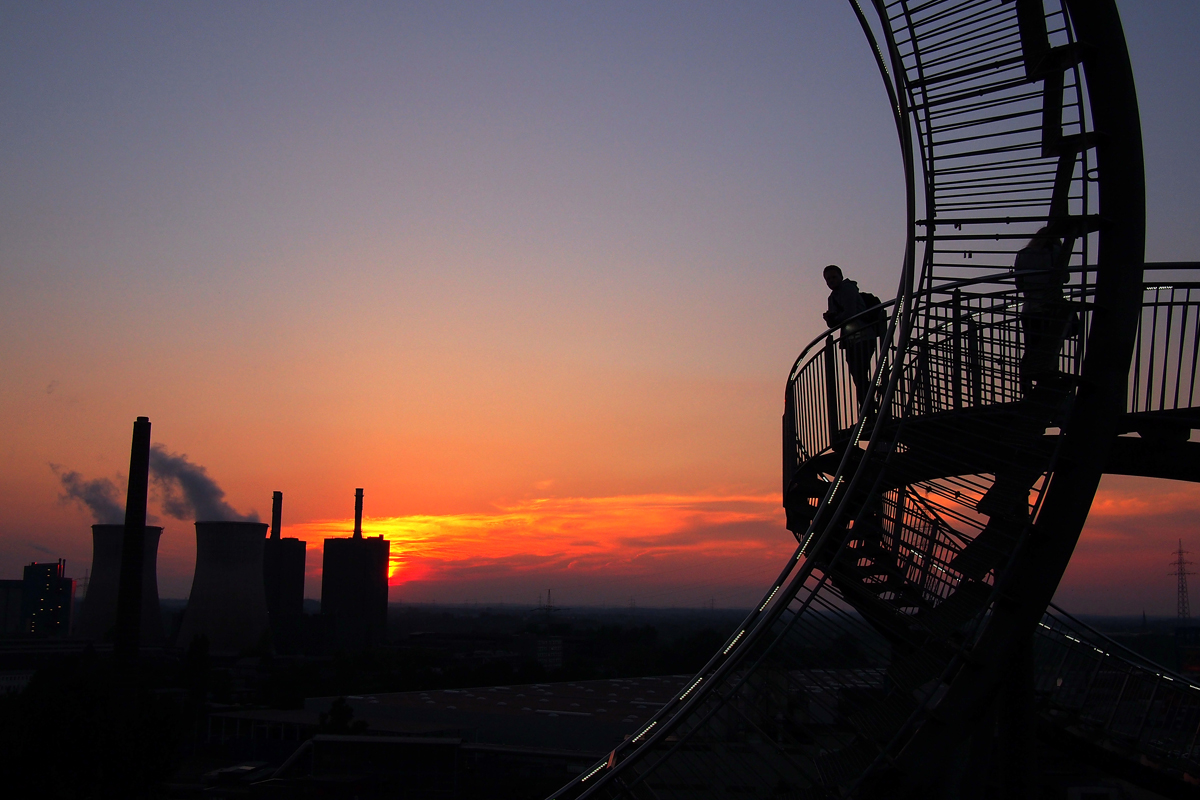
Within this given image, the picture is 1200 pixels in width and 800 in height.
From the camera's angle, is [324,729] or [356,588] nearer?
[324,729]

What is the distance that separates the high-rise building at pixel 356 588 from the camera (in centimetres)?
8256

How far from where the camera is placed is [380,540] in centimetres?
8550

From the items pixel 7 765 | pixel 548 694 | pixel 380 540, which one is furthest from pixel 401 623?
pixel 7 765

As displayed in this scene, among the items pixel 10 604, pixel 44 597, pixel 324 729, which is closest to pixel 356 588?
pixel 44 597

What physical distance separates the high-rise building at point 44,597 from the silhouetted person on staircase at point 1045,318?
114 m

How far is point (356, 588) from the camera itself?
8325cm

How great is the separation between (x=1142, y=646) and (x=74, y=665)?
1700 inches

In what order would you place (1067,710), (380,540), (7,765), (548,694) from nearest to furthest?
(1067,710) < (7,765) < (548,694) < (380,540)

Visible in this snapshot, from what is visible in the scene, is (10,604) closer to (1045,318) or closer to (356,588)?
(356,588)

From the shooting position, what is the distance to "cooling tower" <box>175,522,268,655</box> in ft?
152

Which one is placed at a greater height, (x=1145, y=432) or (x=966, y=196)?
(x=966, y=196)

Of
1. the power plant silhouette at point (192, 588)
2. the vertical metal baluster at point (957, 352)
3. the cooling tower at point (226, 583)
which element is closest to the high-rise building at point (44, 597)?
the power plant silhouette at point (192, 588)

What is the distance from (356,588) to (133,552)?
43.6m

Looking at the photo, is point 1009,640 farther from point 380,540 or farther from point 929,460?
point 380,540
